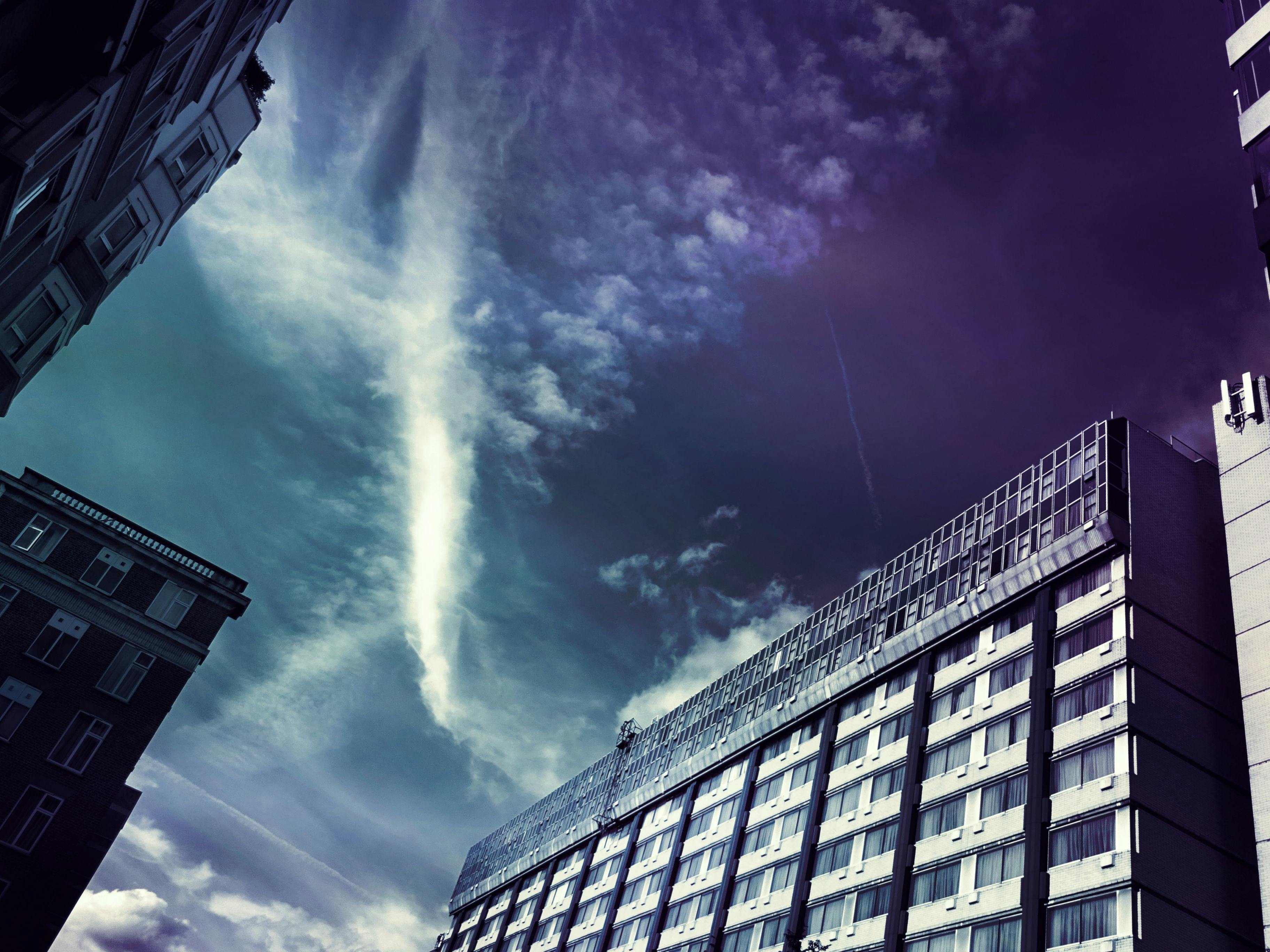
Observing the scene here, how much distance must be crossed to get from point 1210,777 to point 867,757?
66.1 feet

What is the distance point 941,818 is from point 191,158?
50326 millimetres

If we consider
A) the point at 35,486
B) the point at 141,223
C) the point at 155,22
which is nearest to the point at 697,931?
the point at 35,486

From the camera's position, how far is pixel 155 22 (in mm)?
26172

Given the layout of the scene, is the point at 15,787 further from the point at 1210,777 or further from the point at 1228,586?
the point at 1228,586

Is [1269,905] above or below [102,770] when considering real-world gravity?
above

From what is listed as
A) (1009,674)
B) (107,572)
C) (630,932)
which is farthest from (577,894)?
(107,572)

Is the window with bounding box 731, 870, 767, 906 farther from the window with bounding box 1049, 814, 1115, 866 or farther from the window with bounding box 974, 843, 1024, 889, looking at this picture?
the window with bounding box 1049, 814, 1115, 866

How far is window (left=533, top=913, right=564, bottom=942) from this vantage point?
89938 millimetres

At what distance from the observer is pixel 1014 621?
50719mm

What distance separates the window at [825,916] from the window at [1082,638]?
19.0 m

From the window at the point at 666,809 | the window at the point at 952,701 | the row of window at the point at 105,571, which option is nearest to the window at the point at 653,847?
the window at the point at 666,809

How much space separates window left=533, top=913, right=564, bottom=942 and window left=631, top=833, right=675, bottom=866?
1379cm

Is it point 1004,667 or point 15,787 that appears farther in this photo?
point 1004,667

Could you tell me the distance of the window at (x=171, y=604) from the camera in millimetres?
50125
